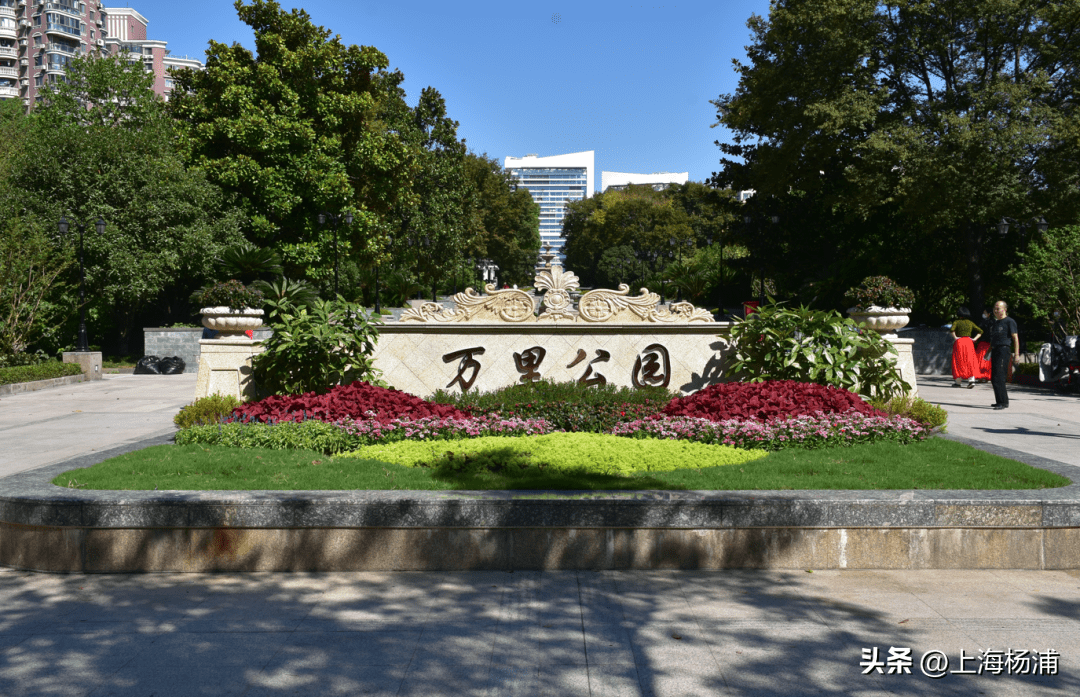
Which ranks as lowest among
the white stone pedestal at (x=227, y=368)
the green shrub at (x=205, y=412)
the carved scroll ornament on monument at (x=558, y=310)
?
the green shrub at (x=205, y=412)

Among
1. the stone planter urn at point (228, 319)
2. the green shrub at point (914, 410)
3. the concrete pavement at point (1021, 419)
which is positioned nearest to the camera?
the green shrub at point (914, 410)

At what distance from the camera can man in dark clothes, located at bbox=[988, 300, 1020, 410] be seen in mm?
13273

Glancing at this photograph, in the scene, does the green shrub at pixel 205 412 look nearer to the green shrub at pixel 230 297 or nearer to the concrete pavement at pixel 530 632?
the green shrub at pixel 230 297

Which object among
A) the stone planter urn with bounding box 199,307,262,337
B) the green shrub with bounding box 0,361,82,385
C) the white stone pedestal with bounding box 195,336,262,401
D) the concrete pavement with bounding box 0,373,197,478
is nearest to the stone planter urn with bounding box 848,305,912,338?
the white stone pedestal with bounding box 195,336,262,401

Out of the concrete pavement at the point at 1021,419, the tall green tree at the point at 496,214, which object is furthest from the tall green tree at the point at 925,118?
the tall green tree at the point at 496,214

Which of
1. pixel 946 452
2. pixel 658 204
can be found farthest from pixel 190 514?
pixel 658 204

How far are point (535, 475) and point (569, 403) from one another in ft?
9.94

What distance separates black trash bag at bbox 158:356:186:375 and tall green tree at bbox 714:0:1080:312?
2182 centimetres

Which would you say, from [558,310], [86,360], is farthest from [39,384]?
[558,310]

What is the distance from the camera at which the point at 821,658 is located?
12.9 ft

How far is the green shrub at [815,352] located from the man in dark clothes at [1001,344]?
173 inches

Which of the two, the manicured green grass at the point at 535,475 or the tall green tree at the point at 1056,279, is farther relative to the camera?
the tall green tree at the point at 1056,279

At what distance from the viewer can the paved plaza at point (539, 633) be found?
3.70 metres

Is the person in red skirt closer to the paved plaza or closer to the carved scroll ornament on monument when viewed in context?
the carved scroll ornament on monument
